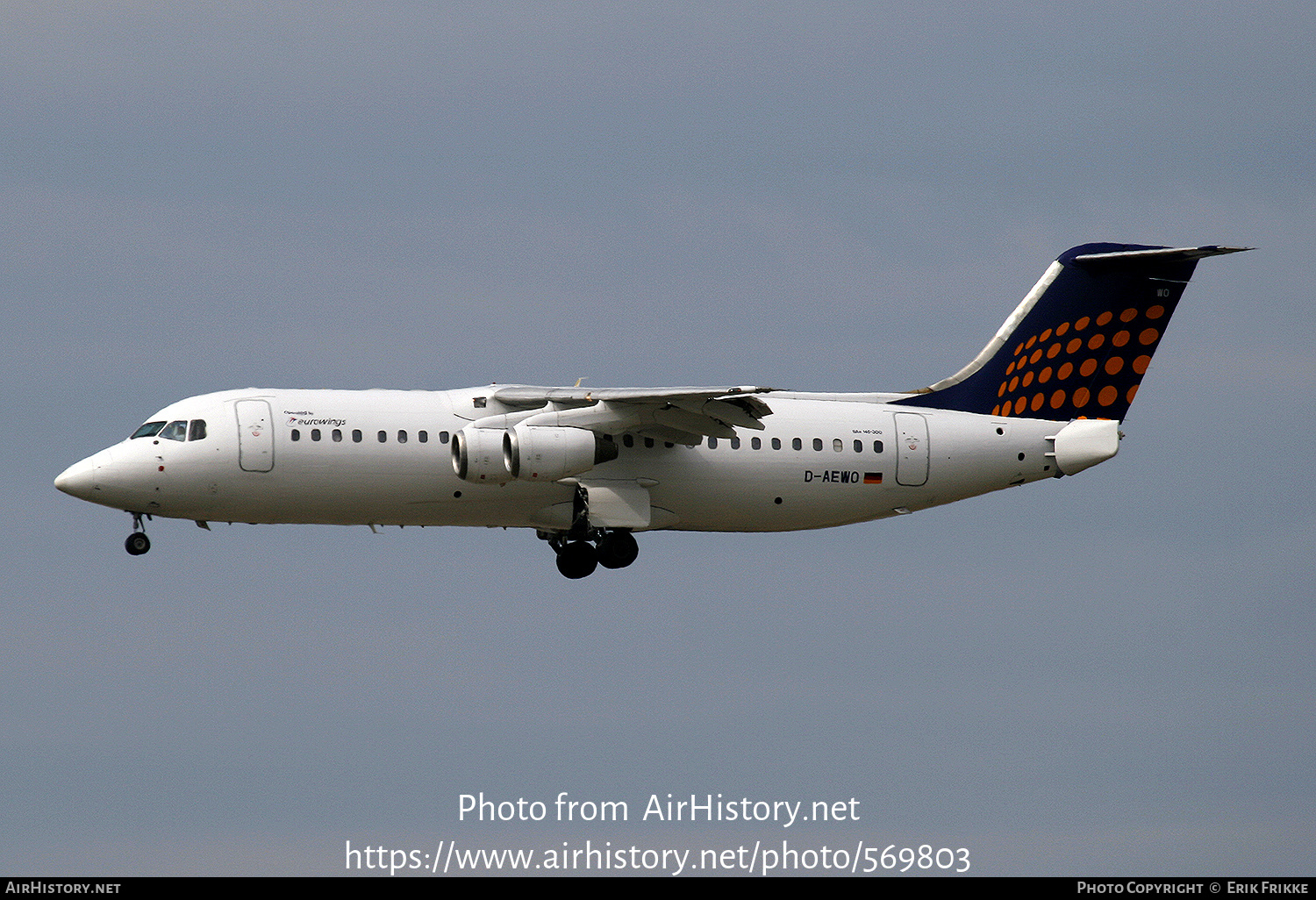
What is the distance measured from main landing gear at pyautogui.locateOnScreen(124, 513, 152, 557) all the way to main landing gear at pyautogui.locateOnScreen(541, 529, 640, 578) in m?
6.99

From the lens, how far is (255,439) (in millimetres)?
31031

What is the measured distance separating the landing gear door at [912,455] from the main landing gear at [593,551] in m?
4.89

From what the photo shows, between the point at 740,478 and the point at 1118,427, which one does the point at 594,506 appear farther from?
the point at 1118,427

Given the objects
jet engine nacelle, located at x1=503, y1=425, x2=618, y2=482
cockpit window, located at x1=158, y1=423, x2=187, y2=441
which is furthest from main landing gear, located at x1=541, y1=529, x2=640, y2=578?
cockpit window, located at x1=158, y1=423, x2=187, y2=441

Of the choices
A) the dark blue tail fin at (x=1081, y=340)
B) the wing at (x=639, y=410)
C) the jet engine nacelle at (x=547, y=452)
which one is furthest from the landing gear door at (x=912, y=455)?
the jet engine nacelle at (x=547, y=452)

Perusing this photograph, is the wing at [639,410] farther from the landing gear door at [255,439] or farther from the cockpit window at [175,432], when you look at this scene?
the cockpit window at [175,432]

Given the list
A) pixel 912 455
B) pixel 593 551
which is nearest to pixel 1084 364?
pixel 912 455

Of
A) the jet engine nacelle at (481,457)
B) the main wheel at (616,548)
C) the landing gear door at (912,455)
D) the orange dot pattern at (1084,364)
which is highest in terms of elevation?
the orange dot pattern at (1084,364)

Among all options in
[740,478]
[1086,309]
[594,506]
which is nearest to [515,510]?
[594,506]

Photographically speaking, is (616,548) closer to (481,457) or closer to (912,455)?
(481,457)

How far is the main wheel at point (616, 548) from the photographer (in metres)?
33.4

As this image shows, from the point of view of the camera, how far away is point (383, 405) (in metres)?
31.8

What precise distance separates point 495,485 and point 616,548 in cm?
280

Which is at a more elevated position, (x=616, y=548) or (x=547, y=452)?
(x=547, y=452)
